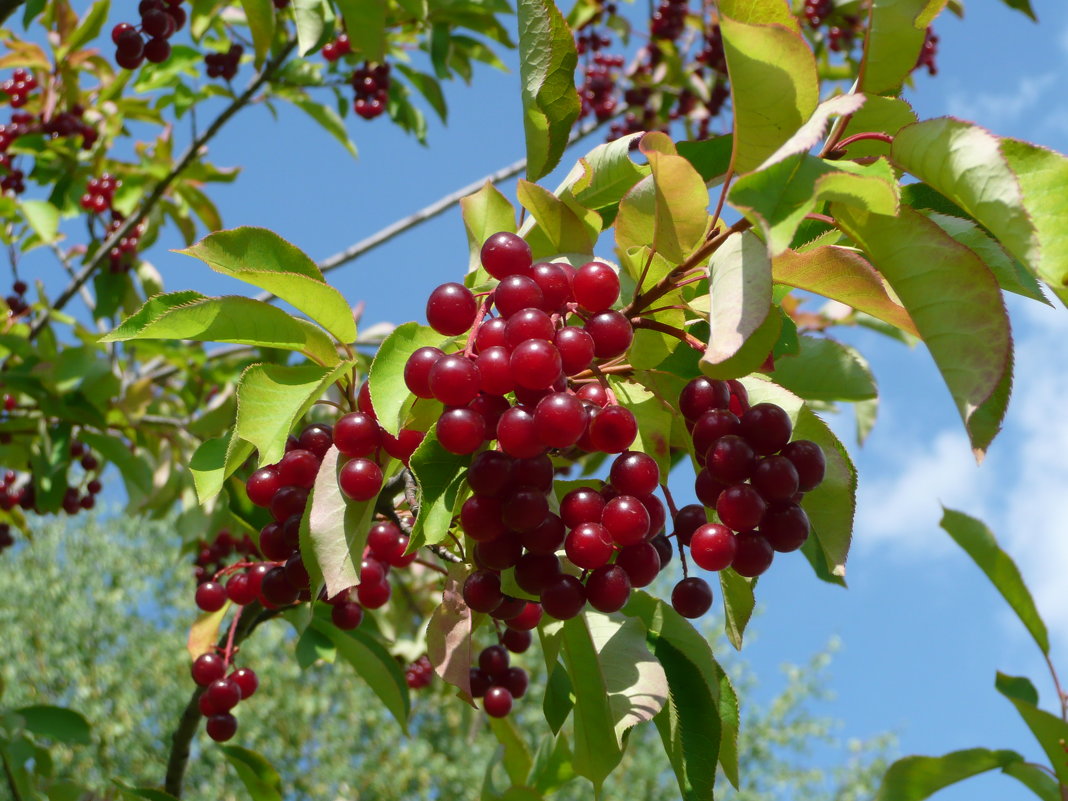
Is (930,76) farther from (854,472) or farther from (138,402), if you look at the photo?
(854,472)

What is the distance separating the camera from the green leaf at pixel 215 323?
3.63ft

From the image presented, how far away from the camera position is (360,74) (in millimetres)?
4152

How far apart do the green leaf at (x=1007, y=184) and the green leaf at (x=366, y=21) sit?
5.42 ft

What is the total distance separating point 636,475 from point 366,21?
162 cm

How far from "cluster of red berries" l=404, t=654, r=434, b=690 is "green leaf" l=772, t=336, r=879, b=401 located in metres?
2.58

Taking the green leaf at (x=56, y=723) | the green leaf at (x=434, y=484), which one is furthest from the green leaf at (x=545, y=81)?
the green leaf at (x=56, y=723)

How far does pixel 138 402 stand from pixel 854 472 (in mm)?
2954

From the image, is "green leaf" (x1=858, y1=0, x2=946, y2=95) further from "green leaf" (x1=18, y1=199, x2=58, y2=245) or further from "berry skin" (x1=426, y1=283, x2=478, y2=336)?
"green leaf" (x1=18, y1=199, x2=58, y2=245)

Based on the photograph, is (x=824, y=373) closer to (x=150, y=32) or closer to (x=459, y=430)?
(x=459, y=430)

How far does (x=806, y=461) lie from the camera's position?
1023 millimetres

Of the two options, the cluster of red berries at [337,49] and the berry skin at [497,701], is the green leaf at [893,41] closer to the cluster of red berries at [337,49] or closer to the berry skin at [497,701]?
the berry skin at [497,701]

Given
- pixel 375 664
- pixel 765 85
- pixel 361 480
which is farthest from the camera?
pixel 375 664

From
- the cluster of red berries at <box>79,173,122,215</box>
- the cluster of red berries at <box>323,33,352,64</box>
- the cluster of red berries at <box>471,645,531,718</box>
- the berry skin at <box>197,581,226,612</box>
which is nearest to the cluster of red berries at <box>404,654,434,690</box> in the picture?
the cluster of red berries at <box>471,645,531,718</box>

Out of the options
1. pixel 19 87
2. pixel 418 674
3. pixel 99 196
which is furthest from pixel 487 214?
pixel 19 87
